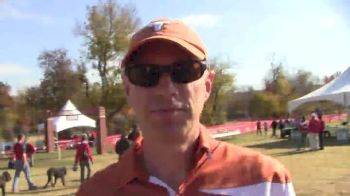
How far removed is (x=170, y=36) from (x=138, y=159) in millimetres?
534

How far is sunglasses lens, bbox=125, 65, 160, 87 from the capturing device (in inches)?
80.4

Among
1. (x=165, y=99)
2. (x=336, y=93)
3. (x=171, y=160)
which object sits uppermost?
(x=336, y=93)

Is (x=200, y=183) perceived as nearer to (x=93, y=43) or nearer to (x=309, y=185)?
(x=309, y=185)

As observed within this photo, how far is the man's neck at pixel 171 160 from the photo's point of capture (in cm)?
213

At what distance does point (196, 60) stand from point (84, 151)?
50.5 ft

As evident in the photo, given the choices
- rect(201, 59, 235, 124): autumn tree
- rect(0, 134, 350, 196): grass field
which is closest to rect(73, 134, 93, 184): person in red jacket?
rect(0, 134, 350, 196): grass field

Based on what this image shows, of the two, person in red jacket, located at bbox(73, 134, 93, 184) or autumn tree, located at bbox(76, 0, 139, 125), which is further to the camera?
autumn tree, located at bbox(76, 0, 139, 125)

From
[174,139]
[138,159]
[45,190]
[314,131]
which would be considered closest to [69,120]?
[314,131]

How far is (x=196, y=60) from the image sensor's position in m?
2.09

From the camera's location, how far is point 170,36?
2.04m

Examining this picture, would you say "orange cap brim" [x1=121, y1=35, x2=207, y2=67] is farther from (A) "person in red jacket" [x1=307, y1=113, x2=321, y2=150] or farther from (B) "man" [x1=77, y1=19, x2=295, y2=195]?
(A) "person in red jacket" [x1=307, y1=113, x2=321, y2=150]

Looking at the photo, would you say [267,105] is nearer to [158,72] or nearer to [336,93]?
[336,93]

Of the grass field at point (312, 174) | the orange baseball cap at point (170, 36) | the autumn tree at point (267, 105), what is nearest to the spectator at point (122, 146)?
the grass field at point (312, 174)

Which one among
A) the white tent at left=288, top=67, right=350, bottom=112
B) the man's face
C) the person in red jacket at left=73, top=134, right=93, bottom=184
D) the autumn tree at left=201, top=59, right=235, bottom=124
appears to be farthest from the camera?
the autumn tree at left=201, top=59, right=235, bottom=124
